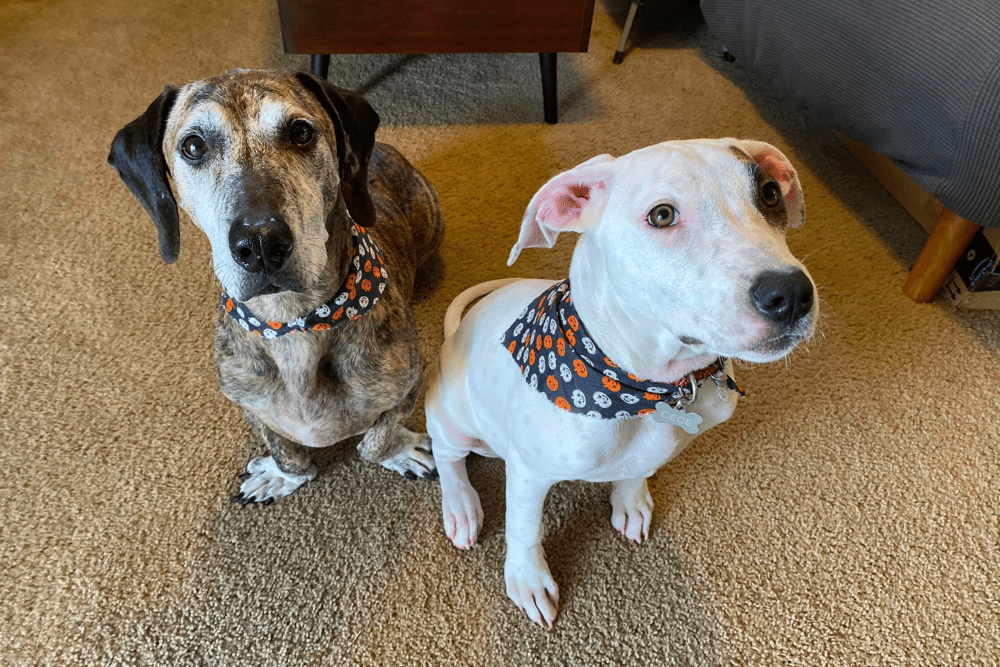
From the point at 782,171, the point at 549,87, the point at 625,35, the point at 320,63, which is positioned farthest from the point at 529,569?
the point at 625,35

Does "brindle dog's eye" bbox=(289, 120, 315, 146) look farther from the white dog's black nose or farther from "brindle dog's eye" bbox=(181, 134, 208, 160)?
the white dog's black nose

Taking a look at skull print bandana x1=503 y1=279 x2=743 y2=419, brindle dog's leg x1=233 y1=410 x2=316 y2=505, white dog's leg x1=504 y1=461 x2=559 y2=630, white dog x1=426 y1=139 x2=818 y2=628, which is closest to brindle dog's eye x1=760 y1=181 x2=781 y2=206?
white dog x1=426 y1=139 x2=818 y2=628

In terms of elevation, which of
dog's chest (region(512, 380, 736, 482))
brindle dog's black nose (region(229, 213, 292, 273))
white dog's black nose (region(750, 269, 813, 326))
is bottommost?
dog's chest (region(512, 380, 736, 482))

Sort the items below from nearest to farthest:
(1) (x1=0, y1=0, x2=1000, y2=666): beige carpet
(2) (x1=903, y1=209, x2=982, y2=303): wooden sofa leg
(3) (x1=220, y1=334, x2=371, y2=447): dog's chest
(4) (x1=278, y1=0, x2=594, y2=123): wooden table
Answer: (3) (x1=220, y1=334, x2=371, y2=447): dog's chest, (1) (x1=0, y1=0, x2=1000, y2=666): beige carpet, (2) (x1=903, y1=209, x2=982, y2=303): wooden sofa leg, (4) (x1=278, y1=0, x2=594, y2=123): wooden table

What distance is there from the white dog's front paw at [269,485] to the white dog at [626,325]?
1.40ft

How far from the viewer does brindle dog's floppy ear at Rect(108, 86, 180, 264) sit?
1.28 m

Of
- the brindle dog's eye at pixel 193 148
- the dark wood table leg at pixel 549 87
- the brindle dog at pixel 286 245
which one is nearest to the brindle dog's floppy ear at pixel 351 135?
the brindle dog at pixel 286 245

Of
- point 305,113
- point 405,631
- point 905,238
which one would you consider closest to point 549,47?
point 905,238

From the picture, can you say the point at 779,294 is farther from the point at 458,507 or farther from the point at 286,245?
the point at 458,507

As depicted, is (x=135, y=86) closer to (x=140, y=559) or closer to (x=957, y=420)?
(x=140, y=559)

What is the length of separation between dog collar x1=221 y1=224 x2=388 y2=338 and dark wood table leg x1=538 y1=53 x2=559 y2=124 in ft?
5.35

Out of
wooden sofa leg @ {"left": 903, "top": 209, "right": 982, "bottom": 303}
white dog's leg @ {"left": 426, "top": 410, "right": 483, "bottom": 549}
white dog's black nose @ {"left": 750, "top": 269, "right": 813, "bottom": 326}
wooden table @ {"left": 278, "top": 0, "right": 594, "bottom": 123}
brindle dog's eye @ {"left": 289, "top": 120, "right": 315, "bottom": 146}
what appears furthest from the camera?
wooden table @ {"left": 278, "top": 0, "right": 594, "bottom": 123}

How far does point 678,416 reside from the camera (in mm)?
1180

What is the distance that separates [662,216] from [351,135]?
72 cm
